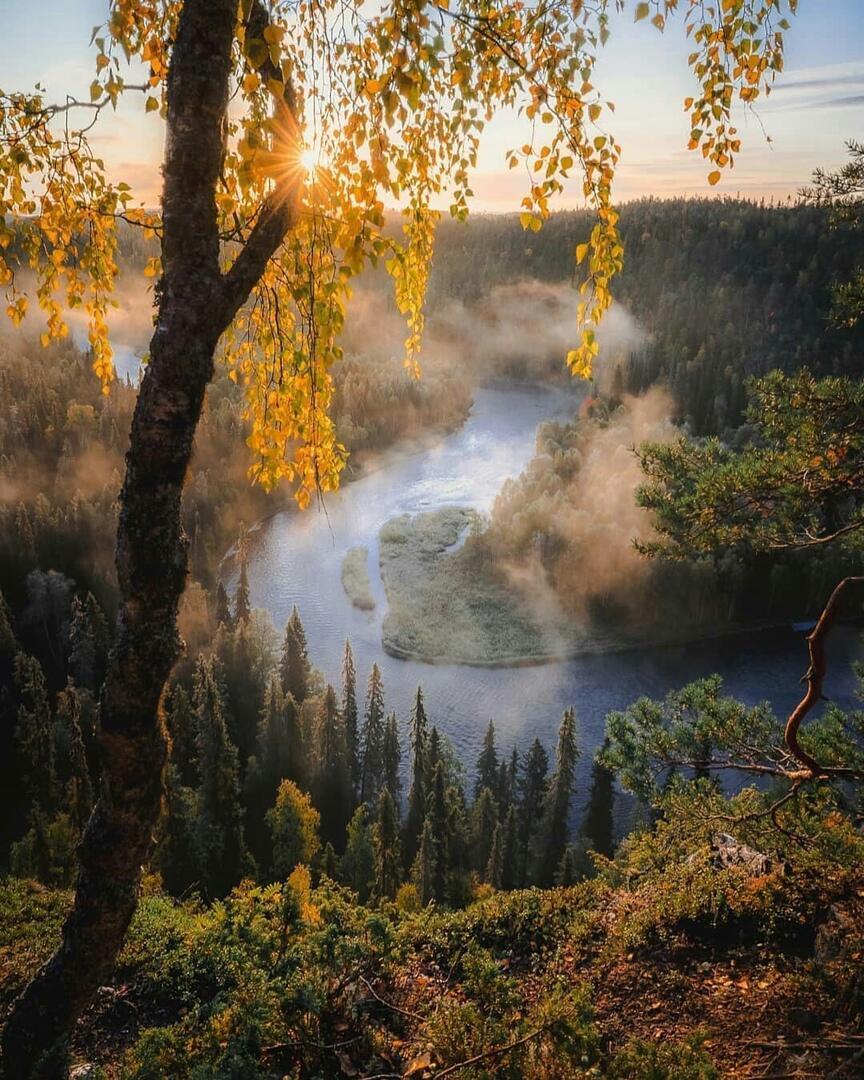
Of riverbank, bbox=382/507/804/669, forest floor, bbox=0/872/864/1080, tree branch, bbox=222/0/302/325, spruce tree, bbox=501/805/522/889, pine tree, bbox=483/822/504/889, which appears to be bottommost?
spruce tree, bbox=501/805/522/889

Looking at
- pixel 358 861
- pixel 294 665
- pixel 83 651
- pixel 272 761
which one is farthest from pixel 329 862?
pixel 83 651

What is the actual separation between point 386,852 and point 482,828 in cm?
751

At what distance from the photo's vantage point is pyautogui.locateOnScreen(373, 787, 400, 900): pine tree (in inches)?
1325

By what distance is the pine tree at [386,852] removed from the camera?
33.7m

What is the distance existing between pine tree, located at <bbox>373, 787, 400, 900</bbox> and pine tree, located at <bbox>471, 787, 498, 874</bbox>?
561 centimetres

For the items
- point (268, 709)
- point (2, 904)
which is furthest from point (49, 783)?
point (2, 904)

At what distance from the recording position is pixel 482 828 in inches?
1534

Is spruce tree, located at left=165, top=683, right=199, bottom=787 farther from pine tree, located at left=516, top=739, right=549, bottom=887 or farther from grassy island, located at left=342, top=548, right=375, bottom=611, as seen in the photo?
grassy island, located at left=342, top=548, right=375, bottom=611

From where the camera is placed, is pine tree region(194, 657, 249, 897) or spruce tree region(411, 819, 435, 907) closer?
spruce tree region(411, 819, 435, 907)

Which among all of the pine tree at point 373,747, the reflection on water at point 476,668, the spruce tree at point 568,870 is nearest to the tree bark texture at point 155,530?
the spruce tree at point 568,870

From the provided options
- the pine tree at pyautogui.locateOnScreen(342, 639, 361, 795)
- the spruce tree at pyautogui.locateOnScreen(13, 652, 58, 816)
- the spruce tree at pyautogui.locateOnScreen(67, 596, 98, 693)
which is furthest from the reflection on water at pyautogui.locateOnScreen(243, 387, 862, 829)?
the spruce tree at pyautogui.locateOnScreen(13, 652, 58, 816)

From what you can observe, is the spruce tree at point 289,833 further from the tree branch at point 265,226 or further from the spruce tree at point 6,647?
the tree branch at point 265,226

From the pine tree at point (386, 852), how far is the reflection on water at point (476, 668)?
16.0 m

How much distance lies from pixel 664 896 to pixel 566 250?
185032mm
